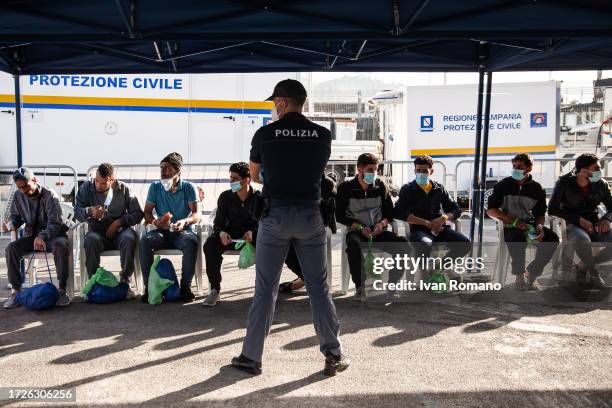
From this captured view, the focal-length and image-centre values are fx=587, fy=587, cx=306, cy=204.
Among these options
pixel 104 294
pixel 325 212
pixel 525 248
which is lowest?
pixel 104 294

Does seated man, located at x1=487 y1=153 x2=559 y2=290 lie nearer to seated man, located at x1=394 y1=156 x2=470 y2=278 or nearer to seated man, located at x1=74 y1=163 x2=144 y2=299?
seated man, located at x1=394 y1=156 x2=470 y2=278

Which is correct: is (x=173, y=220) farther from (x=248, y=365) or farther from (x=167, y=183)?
(x=248, y=365)

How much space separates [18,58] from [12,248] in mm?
1984

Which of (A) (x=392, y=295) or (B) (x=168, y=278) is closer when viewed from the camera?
(B) (x=168, y=278)

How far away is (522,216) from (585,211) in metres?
0.59

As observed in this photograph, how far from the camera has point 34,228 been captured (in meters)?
5.25

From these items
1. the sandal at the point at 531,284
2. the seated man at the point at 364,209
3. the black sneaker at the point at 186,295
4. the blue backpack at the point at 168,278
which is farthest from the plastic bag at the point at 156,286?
the sandal at the point at 531,284

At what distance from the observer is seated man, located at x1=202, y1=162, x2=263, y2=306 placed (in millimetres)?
5207

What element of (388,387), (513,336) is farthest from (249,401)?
(513,336)

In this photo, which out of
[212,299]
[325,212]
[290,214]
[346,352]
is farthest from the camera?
[212,299]

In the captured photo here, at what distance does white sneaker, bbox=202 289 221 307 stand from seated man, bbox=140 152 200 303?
0.20 metres

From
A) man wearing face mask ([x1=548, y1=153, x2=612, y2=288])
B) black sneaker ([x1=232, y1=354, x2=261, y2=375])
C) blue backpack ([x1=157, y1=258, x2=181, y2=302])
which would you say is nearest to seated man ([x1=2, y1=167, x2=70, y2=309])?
blue backpack ([x1=157, y1=258, x2=181, y2=302])

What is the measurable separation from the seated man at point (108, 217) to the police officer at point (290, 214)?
7.51 ft

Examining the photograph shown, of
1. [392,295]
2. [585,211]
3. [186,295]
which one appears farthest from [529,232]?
[186,295]
